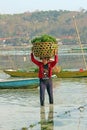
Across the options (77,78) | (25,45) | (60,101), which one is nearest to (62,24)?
(25,45)

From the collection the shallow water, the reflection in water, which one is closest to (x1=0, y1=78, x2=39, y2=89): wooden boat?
the shallow water

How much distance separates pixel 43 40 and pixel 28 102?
242cm

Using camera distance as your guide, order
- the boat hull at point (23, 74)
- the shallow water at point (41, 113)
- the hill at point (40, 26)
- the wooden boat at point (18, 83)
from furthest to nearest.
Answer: the hill at point (40, 26) < the boat hull at point (23, 74) < the wooden boat at point (18, 83) < the shallow water at point (41, 113)

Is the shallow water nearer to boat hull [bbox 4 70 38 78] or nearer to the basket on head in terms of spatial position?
the basket on head

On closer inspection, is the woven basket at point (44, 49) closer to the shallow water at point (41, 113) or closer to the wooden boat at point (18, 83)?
the shallow water at point (41, 113)

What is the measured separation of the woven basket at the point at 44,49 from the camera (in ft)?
38.4

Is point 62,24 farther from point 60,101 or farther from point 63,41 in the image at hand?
point 60,101

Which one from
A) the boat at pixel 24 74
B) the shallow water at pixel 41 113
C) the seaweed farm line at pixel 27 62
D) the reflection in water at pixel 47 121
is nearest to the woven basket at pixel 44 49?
the shallow water at pixel 41 113

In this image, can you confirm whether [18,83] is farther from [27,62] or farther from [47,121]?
[27,62]

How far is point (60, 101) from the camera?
531 inches

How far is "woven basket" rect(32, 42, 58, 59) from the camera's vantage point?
11.7 m

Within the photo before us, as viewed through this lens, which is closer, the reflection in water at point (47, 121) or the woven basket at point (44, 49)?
the reflection in water at point (47, 121)

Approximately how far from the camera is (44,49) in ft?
38.4

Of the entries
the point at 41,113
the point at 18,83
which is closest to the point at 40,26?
the point at 18,83
